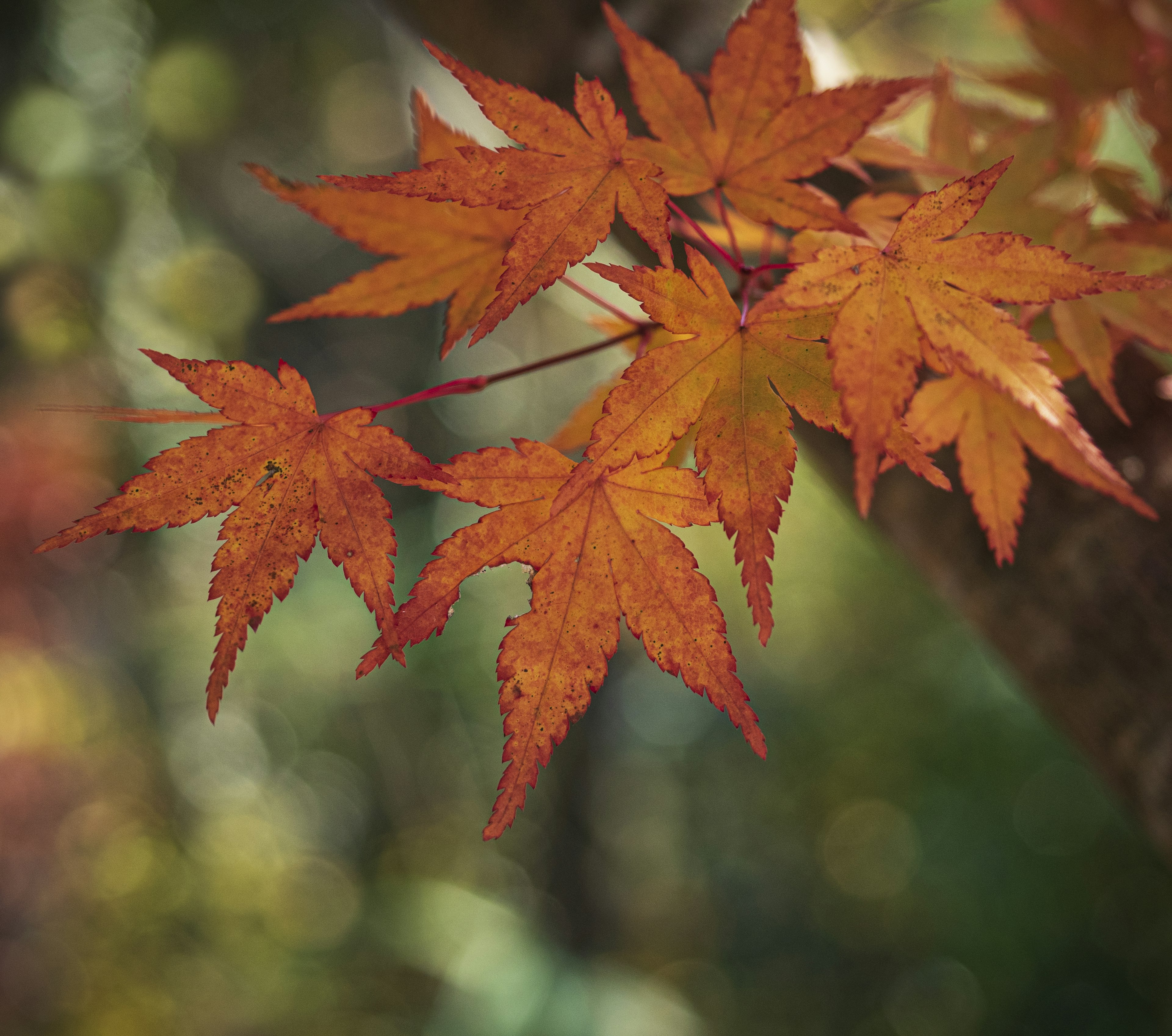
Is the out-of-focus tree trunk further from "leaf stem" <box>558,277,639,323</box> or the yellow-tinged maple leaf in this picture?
"leaf stem" <box>558,277,639,323</box>

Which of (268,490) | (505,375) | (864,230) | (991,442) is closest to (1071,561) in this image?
(991,442)

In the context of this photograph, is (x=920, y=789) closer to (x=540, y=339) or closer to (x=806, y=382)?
(x=540, y=339)

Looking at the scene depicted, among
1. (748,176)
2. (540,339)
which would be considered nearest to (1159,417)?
(748,176)

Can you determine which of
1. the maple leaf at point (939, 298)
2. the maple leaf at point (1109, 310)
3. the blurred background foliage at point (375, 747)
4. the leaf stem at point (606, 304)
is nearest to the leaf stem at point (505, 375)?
the leaf stem at point (606, 304)

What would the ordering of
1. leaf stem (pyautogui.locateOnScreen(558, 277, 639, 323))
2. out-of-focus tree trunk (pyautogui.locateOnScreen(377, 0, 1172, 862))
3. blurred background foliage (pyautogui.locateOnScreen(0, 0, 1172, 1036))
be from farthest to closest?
blurred background foliage (pyautogui.locateOnScreen(0, 0, 1172, 1036)) → out-of-focus tree trunk (pyautogui.locateOnScreen(377, 0, 1172, 862)) → leaf stem (pyautogui.locateOnScreen(558, 277, 639, 323))

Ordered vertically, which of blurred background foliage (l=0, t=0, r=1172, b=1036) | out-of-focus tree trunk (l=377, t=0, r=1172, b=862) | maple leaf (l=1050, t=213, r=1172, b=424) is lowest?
blurred background foliage (l=0, t=0, r=1172, b=1036)

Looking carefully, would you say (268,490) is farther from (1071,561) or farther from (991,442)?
(1071,561)

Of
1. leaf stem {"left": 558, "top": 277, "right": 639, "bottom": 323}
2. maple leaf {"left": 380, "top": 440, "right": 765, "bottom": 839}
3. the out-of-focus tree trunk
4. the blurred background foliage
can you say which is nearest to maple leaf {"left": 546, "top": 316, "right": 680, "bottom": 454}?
leaf stem {"left": 558, "top": 277, "right": 639, "bottom": 323}

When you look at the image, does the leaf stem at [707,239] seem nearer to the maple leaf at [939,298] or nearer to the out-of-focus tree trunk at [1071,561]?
the maple leaf at [939,298]
